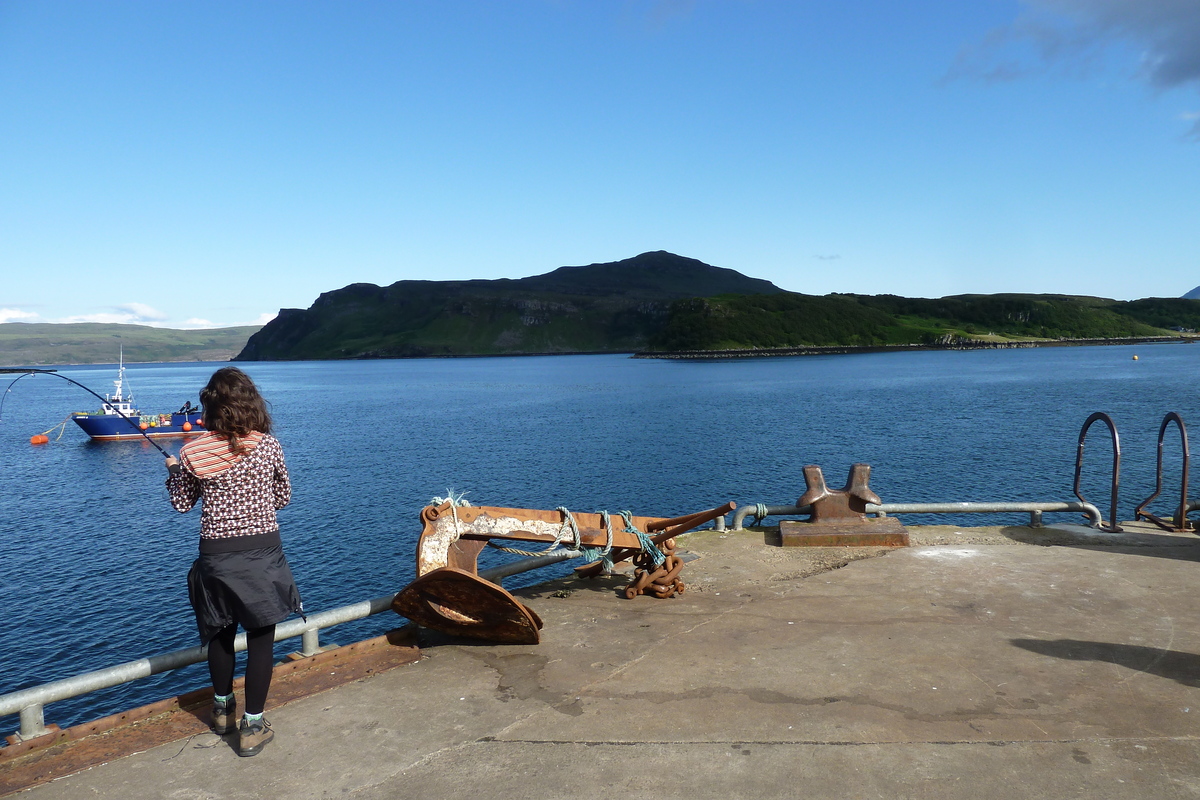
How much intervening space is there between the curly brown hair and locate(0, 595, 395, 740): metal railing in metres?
1.60

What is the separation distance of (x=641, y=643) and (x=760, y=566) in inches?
106

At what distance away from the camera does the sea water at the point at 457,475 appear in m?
17.6

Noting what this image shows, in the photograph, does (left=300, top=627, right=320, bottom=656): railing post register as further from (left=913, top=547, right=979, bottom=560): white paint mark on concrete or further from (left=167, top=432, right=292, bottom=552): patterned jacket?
(left=913, top=547, right=979, bottom=560): white paint mark on concrete

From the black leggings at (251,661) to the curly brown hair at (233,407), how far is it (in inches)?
46.2

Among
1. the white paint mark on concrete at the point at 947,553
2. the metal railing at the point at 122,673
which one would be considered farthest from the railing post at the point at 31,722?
the white paint mark on concrete at the point at 947,553

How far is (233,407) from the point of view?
4688 millimetres

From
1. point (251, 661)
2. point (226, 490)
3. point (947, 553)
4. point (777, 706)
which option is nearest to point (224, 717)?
point (251, 661)

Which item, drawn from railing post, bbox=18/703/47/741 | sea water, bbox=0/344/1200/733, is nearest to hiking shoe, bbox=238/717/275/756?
railing post, bbox=18/703/47/741

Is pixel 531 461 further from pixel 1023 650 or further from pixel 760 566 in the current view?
pixel 1023 650

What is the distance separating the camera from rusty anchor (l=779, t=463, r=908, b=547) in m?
9.48

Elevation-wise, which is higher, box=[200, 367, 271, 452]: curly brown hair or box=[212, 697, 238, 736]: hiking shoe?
box=[200, 367, 271, 452]: curly brown hair

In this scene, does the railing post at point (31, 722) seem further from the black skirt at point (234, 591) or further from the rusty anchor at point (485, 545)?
the rusty anchor at point (485, 545)

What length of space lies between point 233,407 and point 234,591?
1091 mm

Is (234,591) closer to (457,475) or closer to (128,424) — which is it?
(457,475)
